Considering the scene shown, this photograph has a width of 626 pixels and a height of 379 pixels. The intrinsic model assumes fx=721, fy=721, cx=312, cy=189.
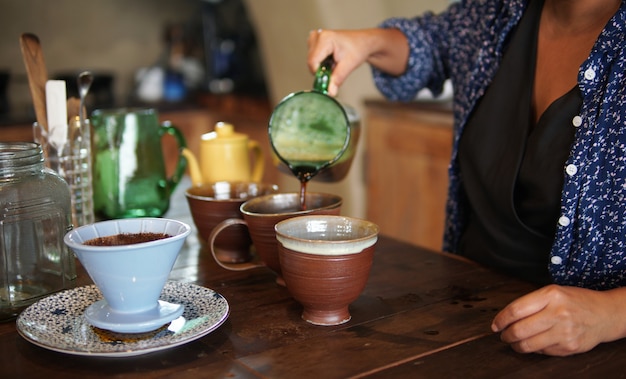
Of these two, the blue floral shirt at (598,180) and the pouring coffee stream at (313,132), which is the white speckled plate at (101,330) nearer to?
the pouring coffee stream at (313,132)

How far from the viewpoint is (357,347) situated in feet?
3.00

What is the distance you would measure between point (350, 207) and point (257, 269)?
2030 millimetres

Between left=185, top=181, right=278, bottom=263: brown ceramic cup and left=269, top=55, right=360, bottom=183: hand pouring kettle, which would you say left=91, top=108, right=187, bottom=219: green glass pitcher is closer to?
left=185, top=181, right=278, bottom=263: brown ceramic cup

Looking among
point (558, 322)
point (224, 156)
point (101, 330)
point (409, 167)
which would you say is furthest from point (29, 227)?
point (409, 167)

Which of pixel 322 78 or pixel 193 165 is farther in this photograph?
pixel 193 165

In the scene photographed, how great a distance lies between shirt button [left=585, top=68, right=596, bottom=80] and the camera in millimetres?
1195

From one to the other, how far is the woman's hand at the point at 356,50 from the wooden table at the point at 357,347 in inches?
17.8

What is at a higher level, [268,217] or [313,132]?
[313,132]

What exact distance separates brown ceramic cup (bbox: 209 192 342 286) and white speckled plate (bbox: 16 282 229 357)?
96mm

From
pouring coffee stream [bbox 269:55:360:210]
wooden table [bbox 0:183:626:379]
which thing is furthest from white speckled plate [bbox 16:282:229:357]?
pouring coffee stream [bbox 269:55:360:210]

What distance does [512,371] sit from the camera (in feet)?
2.82

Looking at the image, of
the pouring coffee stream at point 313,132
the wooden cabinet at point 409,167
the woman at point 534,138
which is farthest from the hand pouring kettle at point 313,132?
the wooden cabinet at point 409,167

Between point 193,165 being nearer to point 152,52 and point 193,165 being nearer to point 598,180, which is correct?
point 598,180

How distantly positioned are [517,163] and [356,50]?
1.36ft
